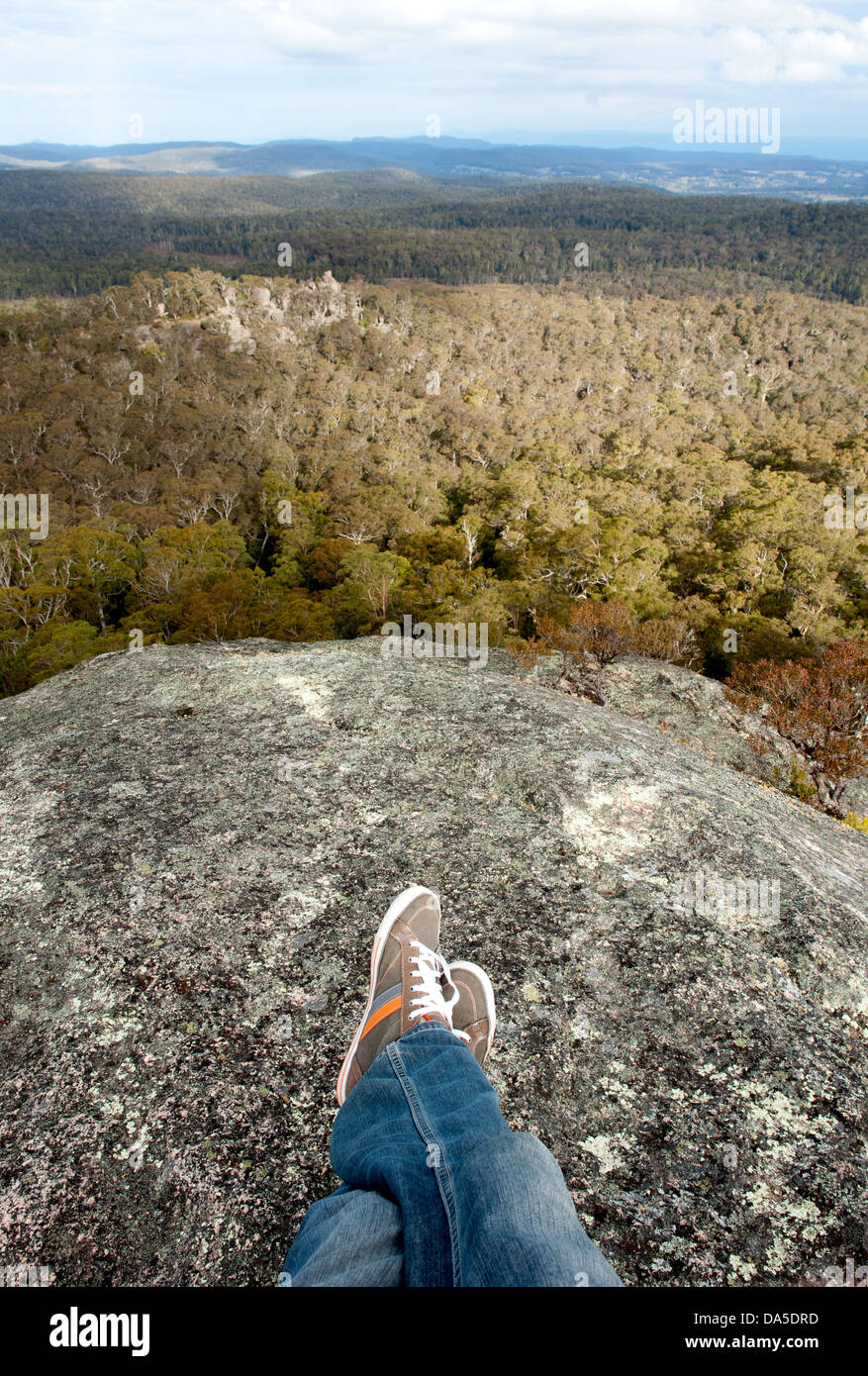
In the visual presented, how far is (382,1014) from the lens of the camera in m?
3.76

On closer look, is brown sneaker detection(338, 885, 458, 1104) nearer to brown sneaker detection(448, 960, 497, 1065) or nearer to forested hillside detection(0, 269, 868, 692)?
brown sneaker detection(448, 960, 497, 1065)

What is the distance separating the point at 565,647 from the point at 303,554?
105 ft

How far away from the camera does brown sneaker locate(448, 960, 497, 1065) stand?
3.95 metres

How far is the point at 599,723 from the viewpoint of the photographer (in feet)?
29.2

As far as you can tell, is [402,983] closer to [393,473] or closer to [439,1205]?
[439,1205]

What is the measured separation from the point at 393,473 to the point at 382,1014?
55179mm

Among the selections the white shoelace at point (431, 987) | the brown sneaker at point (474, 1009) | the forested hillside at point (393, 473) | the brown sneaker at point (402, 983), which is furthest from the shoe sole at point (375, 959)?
the forested hillside at point (393, 473)

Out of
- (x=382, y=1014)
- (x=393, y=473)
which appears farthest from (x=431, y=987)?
(x=393, y=473)

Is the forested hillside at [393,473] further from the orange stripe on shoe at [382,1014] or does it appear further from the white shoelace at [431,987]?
the orange stripe on shoe at [382,1014]

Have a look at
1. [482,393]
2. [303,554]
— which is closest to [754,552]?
[303,554]

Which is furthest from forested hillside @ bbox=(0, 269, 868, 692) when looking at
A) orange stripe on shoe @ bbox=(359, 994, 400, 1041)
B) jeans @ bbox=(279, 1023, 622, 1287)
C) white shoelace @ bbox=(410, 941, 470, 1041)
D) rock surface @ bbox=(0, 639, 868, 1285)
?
jeans @ bbox=(279, 1023, 622, 1287)

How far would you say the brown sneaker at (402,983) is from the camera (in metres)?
3.65

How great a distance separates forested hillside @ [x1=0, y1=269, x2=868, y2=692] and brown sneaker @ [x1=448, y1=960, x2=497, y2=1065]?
66.8 feet
